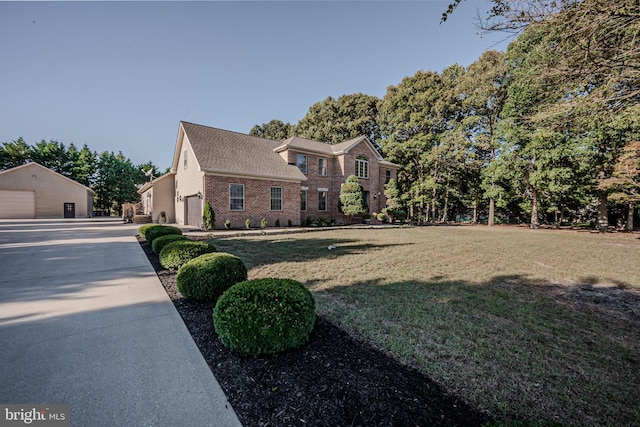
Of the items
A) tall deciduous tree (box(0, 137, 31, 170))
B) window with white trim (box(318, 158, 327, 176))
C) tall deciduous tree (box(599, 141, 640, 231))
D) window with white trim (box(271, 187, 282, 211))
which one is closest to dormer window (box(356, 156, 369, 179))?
window with white trim (box(318, 158, 327, 176))

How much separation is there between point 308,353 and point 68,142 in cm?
5388

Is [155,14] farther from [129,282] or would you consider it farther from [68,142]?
[68,142]

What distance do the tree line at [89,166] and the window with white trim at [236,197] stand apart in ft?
104

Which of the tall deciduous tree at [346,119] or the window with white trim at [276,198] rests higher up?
the tall deciduous tree at [346,119]

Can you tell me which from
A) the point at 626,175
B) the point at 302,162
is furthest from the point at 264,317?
the point at 626,175

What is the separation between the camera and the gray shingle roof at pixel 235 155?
15.4 metres

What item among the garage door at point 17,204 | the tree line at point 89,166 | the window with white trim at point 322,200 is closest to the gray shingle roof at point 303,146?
the window with white trim at point 322,200

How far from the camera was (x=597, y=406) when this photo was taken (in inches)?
77.1

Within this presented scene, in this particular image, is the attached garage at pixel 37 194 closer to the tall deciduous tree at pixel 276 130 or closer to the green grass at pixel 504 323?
the tall deciduous tree at pixel 276 130

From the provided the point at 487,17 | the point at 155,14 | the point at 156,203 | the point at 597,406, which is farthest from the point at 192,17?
the point at 156,203

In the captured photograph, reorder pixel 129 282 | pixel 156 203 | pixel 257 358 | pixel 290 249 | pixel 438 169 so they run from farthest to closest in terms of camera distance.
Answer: pixel 438 169
pixel 156 203
pixel 290 249
pixel 129 282
pixel 257 358

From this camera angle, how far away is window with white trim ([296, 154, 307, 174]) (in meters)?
19.9

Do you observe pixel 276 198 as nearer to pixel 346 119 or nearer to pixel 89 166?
pixel 346 119

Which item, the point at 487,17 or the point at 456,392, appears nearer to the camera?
the point at 456,392
